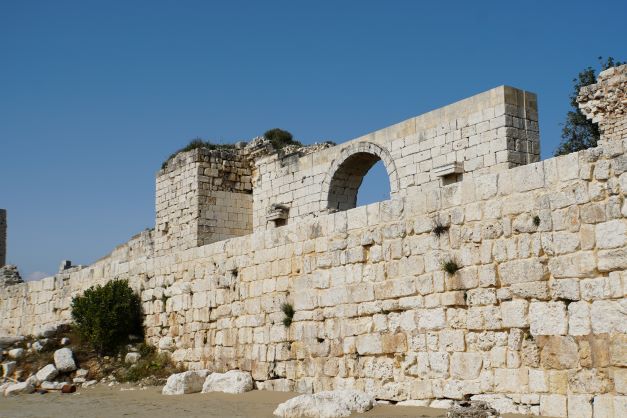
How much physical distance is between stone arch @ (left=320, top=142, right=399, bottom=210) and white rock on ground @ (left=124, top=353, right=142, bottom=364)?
528cm

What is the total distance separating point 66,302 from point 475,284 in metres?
11.4

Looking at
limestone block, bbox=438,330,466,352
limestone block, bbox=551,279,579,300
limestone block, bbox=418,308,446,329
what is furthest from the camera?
limestone block, bbox=418,308,446,329

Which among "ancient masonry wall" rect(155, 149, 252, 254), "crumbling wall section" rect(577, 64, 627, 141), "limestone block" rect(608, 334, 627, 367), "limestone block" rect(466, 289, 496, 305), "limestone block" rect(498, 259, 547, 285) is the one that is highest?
"crumbling wall section" rect(577, 64, 627, 141)

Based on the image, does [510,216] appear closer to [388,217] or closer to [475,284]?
[475,284]

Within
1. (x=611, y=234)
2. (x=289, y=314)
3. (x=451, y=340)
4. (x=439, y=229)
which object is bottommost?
(x=451, y=340)

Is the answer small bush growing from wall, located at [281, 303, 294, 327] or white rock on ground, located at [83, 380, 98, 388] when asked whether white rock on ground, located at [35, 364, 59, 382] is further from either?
small bush growing from wall, located at [281, 303, 294, 327]

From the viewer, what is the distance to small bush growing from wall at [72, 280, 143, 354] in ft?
44.1

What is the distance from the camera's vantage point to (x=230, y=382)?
1045 cm

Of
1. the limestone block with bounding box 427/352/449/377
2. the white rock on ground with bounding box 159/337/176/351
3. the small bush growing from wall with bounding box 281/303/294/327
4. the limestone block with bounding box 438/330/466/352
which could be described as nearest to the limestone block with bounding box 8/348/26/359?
the white rock on ground with bounding box 159/337/176/351

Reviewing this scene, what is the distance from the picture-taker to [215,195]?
60.3 feet

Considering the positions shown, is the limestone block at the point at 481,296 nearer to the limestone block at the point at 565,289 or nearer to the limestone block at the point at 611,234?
the limestone block at the point at 565,289

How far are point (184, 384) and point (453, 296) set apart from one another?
4574 mm

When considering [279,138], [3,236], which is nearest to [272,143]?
[279,138]

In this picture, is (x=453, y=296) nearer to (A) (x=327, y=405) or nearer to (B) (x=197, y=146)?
(A) (x=327, y=405)
